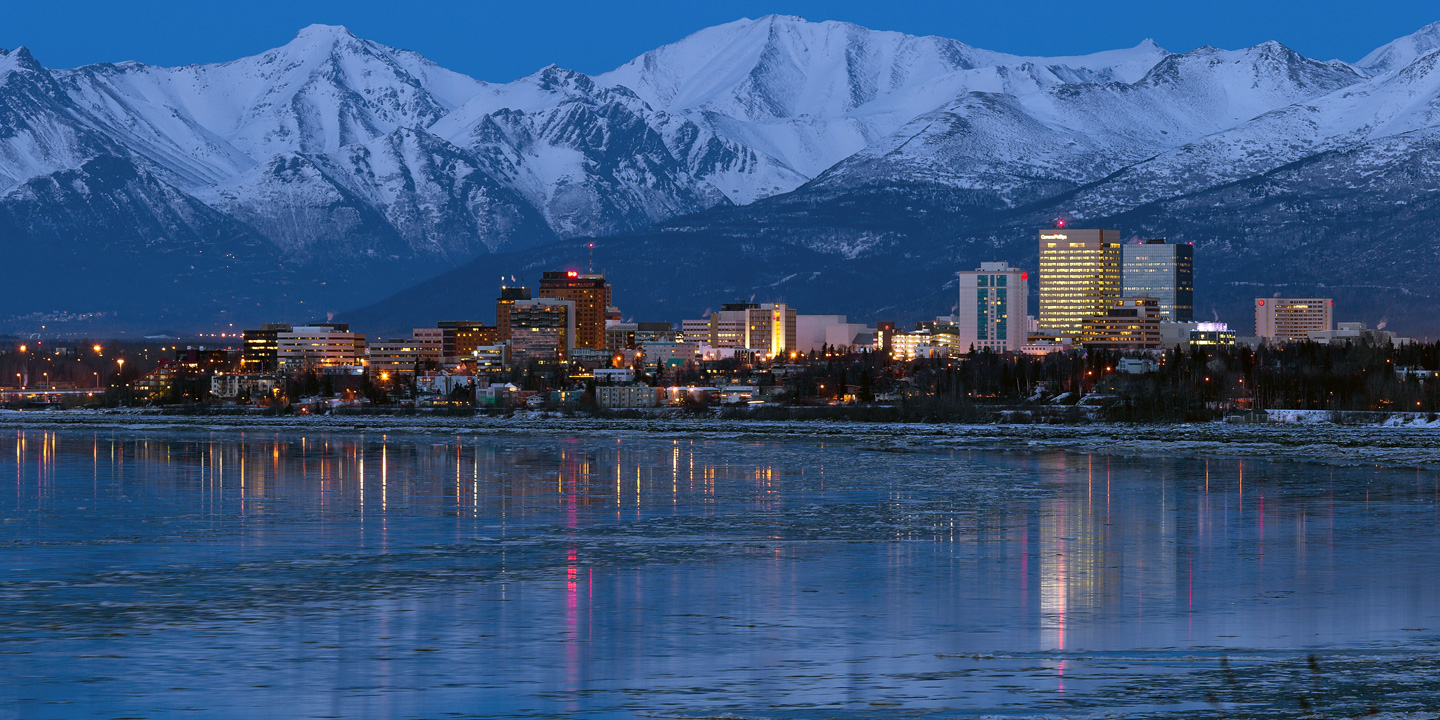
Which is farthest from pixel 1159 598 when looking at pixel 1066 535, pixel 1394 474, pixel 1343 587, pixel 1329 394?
pixel 1329 394

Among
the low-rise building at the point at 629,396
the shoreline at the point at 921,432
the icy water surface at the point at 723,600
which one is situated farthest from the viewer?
the low-rise building at the point at 629,396

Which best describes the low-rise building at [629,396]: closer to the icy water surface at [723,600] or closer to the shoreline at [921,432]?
the shoreline at [921,432]

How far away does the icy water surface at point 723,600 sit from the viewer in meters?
20.4

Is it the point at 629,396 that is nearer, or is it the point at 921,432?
the point at 921,432

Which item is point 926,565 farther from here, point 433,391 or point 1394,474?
point 433,391

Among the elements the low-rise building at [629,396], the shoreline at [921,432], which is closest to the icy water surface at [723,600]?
the shoreline at [921,432]

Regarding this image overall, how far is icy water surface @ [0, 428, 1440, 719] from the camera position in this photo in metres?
20.4

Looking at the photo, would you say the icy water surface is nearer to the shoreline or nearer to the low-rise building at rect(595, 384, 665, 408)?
the shoreline

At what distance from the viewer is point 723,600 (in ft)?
91.5

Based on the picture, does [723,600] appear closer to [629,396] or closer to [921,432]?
[921,432]

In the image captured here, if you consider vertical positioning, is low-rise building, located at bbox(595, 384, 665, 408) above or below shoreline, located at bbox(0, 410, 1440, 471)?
above

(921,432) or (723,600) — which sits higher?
(921,432)

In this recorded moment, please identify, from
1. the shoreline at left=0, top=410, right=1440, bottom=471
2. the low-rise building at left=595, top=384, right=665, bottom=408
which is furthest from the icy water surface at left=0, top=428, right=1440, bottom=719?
the low-rise building at left=595, top=384, right=665, bottom=408

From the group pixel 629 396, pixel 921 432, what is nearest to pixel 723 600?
pixel 921 432
